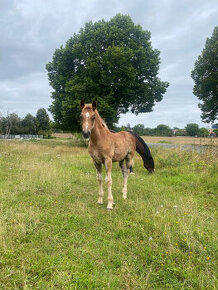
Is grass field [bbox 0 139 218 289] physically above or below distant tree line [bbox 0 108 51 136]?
below

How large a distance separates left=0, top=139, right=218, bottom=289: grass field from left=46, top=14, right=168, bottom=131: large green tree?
1316cm

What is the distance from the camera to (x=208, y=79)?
23.4 meters

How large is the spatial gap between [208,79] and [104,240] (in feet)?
88.2

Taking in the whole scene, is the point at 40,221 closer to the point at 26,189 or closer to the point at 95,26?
the point at 26,189

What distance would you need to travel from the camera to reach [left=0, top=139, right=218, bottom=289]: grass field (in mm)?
2232

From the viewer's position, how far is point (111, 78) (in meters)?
17.7

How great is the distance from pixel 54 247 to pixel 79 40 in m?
21.8

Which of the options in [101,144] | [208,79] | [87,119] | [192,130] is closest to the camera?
[87,119]

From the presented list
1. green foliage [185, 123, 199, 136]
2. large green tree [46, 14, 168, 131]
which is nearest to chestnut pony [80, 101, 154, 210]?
large green tree [46, 14, 168, 131]

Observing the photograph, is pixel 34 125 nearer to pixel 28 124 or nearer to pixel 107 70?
pixel 28 124

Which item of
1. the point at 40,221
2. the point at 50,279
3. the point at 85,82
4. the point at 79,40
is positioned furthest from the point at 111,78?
the point at 50,279

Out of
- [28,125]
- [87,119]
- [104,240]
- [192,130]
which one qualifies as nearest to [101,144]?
[87,119]

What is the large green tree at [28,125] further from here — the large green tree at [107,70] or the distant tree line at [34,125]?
the large green tree at [107,70]

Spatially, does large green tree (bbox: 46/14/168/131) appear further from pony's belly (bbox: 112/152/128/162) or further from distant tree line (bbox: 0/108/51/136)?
distant tree line (bbox: 0/108/51/136)
